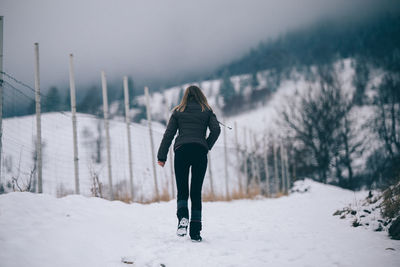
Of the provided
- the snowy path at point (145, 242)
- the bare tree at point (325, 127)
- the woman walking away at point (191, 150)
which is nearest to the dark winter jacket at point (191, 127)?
the woman walking away at point (191, 150)

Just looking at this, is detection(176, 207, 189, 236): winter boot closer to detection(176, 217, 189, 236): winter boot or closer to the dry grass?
detection(176, 217, 189, 236): winter boot

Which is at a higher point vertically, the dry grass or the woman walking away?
the woman walking away

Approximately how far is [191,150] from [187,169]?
242mm

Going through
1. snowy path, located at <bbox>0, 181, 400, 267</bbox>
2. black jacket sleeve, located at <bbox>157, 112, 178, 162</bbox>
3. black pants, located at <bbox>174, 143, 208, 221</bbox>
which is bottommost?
snowy path, located at <bbox>0, 181, 400, 267</bbox>

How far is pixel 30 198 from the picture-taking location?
10.3 ft

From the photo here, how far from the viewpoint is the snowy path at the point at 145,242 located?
2.24m

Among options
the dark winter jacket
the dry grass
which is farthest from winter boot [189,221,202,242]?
the dry grass

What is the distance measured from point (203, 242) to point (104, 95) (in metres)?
4.63

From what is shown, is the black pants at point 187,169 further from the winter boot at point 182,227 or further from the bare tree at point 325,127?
the bare tree at point 325,127

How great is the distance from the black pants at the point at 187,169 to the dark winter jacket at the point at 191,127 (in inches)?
3.1

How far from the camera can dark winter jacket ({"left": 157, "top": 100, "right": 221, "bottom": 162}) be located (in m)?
3.20

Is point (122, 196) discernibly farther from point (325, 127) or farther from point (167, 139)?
point (325, 127)

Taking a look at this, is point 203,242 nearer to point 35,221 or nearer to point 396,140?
point 35,221

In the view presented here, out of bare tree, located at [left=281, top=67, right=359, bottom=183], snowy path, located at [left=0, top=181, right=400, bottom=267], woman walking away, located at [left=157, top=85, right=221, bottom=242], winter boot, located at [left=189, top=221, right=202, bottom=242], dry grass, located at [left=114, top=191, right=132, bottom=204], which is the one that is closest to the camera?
snowy path, located at [left=0, top=181, right=400, bottom=267]
